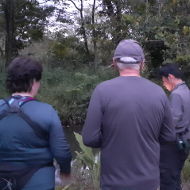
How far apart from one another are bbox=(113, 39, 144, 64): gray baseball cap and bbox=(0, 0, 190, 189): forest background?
7936mm

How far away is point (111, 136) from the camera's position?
344 centimetres

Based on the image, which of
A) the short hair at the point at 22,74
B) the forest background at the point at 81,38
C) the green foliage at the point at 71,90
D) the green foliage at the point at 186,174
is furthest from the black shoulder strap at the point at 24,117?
the green foliage at the point at 71,90

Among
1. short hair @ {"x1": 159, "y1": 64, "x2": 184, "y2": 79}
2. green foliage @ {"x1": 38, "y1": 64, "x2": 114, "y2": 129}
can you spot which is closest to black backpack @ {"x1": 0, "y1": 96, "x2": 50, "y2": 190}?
short hair @ {"x1": 159, "y1": 64, "x2": 184, "y2": 79}

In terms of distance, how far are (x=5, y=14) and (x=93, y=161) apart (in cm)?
2197

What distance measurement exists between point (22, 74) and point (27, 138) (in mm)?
426

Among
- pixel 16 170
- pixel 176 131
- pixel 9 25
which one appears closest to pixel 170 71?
pixel 176 131

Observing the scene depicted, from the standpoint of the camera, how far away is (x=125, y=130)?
3410 mm

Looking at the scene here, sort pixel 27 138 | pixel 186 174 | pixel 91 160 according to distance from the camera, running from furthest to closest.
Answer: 1. pixel 186 174
2. pixel 91 160
3. pixel 27 138

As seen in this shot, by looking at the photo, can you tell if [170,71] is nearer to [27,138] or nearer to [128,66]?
[128,66]

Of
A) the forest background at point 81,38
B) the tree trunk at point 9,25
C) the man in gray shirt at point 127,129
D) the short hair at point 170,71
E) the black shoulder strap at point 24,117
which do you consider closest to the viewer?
the black shoulder strap at point 24,117

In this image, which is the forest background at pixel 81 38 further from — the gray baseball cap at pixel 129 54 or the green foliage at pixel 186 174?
the gray baseball cap at pixel 129 54

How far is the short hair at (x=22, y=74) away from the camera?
340cm

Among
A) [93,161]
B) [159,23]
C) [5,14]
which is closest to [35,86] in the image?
[93,161]

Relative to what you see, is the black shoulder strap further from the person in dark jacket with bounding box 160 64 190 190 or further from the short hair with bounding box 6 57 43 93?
the person in dark jacket with bounding box 160 64 190 190
